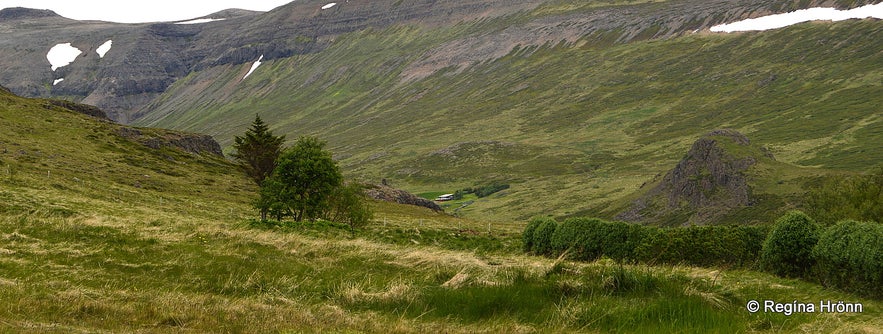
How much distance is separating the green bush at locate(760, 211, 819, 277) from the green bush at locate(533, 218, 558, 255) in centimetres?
1270

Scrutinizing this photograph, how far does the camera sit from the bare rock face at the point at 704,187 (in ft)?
454

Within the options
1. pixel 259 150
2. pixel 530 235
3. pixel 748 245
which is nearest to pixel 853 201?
pixel 748 245

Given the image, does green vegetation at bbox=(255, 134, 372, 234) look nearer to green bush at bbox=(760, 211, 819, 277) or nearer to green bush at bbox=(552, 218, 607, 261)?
green bush at bbox=(552, 218, 607, 261)

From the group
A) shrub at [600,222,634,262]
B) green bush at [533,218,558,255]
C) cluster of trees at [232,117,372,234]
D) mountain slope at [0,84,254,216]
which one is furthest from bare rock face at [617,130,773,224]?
shrub at [600,222,634,262]

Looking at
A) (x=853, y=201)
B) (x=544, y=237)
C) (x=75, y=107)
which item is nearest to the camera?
(x=544, y=237)

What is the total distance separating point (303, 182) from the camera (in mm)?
51125

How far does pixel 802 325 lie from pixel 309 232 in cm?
2186

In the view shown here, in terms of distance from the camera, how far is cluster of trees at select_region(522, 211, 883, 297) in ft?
60.0

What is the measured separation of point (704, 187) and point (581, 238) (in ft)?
425

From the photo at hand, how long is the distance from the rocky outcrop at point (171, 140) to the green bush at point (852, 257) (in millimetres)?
109683

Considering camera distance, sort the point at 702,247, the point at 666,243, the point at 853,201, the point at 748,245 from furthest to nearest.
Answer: the point at 853,201, the point at 748,245, the point at 666,243, the point at 702,247

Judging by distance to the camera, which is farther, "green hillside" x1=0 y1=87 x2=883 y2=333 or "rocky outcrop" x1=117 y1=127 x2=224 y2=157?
"rocky outcrop" x1=117 y1=127 x2=224 y2=157

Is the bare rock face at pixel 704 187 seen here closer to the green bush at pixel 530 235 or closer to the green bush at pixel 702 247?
the green bush at pixel 530 235

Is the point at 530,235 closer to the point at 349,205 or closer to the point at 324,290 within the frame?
the point at 324,290
